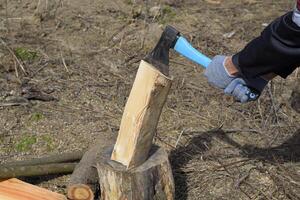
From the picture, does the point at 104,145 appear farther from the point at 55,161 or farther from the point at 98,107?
the point at 98,107

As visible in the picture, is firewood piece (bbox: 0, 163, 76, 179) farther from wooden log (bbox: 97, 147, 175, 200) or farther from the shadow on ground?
the shadow on ground

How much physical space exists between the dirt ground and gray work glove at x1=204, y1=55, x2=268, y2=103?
66cm

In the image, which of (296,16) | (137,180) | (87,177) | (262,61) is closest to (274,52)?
(262,61)

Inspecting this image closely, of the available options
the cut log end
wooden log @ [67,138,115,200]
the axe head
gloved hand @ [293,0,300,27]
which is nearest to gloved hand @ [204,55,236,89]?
the axe head

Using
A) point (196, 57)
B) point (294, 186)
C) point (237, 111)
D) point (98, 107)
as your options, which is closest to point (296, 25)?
point (196, 57)

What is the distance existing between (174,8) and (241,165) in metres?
2.25

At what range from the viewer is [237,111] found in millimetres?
3777

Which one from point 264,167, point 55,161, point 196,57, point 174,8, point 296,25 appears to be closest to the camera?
point 296,25

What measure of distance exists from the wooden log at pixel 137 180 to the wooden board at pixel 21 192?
285mm

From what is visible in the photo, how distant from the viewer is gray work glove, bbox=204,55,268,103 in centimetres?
269

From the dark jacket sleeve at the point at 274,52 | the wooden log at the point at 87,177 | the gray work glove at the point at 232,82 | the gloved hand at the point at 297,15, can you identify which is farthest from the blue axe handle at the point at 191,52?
the wooden log at the point at 87,177

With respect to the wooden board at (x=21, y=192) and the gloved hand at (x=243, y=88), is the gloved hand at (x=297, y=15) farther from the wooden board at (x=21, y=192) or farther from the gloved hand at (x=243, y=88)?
the wooden board at (x=21, y=192)

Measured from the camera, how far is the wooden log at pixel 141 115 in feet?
8.01

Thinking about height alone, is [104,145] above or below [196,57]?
below
